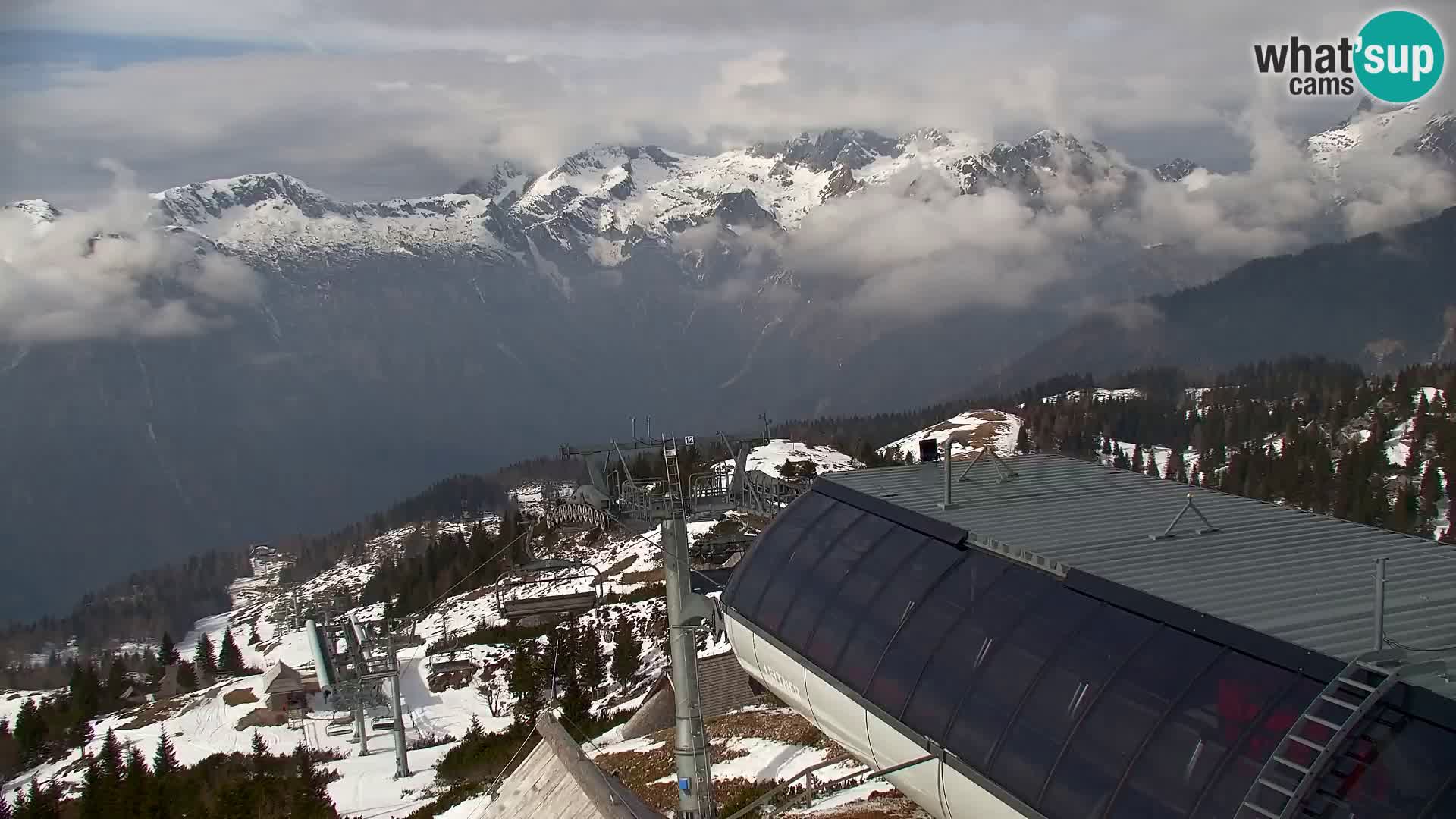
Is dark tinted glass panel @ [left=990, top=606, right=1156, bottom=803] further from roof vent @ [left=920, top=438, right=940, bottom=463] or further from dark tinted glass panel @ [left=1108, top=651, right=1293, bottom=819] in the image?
roof vent @ [left=920, top=438, right=940, bottom=463]

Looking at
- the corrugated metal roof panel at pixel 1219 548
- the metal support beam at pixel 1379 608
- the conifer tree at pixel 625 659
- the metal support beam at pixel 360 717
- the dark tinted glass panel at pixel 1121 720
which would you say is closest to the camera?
the metal support beam at pixel 1379 608

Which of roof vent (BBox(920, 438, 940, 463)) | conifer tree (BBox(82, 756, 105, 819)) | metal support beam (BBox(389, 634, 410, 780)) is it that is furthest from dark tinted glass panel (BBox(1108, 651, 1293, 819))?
conifer tree (BBox(82, 756, 105, 819))

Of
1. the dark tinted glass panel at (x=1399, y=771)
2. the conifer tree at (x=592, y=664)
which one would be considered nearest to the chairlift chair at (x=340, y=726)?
the conifer tree at (x=592, y=664)

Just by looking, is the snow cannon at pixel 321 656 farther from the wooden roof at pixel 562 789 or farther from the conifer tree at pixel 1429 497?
the conifer tree at pixel 1429 497

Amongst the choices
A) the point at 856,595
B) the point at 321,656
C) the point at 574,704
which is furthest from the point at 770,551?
the point at 321,656

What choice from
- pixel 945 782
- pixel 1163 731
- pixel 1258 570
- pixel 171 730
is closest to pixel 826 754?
pixel 945 782

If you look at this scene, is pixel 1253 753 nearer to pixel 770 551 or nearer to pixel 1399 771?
pixel 1399 771

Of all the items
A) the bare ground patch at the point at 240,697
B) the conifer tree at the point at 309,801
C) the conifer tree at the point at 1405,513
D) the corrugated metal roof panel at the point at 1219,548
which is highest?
the corrugated metal roof panel at the point at 1219,548
